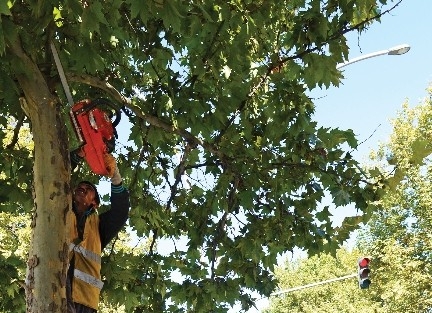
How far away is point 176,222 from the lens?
6.60m

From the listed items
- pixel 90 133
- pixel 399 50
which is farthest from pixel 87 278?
pixel 399 50

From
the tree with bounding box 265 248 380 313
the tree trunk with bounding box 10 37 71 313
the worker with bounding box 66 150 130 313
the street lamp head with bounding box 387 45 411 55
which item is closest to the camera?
the tree trunk with bounding box 10 37 71 313

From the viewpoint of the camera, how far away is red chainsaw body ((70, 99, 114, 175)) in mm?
4156

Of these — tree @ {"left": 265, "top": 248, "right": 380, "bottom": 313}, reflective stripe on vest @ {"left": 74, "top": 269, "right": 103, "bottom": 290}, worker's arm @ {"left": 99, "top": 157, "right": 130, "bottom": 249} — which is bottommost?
reflective stripe on vest @ {"left": 74, "top": 269, "right": 103, "bottom": 290}

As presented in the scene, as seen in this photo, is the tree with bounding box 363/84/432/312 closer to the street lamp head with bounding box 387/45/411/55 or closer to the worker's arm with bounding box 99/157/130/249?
the street lamp head with bounding box 387/45/411/55

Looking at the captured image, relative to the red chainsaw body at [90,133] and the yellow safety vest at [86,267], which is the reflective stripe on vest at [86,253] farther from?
the red chainsaw body at [90,133]

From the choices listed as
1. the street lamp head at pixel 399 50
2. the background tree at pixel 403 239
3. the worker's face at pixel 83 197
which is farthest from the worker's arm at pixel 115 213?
the background tree at pixel 403 239

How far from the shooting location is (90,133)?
4180 mm

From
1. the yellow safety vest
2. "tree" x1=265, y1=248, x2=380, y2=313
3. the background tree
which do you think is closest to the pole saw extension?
the yellow safety vest

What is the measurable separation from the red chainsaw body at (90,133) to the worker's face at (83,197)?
60 cm

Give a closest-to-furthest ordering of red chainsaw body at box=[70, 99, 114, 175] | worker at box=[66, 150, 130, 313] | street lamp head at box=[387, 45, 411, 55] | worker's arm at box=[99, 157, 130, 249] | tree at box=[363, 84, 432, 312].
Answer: red chainsaw body at box=[70, 99, 114, 175] → worker at box=[66, 150, 130, 313] → worker's arm at box=[99, 157, 130, 249] → street lamp head at box=[387, 45, 411, 55] → tree at box=[363, 84, 432, 312]

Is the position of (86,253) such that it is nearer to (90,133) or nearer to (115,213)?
(115,213)

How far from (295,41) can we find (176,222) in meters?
2.87

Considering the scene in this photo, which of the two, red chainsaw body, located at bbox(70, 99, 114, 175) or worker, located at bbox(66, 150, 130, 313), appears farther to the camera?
worker, located at bbox(66, 150, 130, 313)
